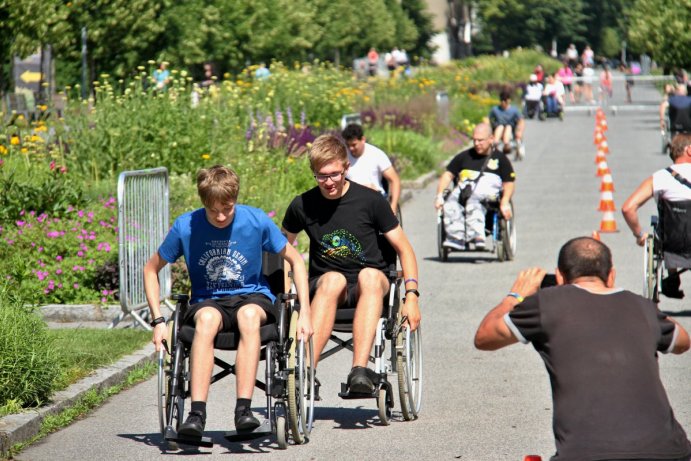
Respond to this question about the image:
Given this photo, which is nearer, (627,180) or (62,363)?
(62,363)

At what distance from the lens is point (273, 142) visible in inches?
819

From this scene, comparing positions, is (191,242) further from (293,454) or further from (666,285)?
(666,285)

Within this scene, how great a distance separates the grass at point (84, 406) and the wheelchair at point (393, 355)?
157cm

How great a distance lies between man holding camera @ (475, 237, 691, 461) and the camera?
4.59 metres

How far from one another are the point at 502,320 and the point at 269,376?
259 cm

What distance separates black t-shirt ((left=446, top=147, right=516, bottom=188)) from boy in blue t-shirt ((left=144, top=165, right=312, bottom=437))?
7640mm

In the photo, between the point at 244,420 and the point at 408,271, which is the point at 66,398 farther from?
the point at 408,271

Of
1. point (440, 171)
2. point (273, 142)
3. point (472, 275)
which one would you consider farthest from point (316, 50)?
point (472, 275)

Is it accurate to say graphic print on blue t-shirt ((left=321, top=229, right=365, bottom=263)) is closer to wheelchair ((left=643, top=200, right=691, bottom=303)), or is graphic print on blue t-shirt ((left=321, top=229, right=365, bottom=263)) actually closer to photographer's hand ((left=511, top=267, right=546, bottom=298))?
photographer's hand ((left=511, top=267, right=546, bottom=298))

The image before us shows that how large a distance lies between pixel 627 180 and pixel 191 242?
1923 cm

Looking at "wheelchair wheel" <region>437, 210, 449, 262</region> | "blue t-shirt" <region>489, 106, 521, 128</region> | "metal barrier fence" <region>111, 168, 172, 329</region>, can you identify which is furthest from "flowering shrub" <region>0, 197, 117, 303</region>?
"blue t-shirt" <region>489, 106, 521, 128</region>

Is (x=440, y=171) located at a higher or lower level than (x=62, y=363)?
higher

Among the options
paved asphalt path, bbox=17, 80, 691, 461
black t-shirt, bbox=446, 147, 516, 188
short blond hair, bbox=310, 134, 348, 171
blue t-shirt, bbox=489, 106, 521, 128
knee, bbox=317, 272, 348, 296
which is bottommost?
paved asphalt path, bbox=17, 80, 691, 461

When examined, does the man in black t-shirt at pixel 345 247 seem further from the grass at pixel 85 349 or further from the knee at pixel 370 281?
the grass at pixel 85 349
